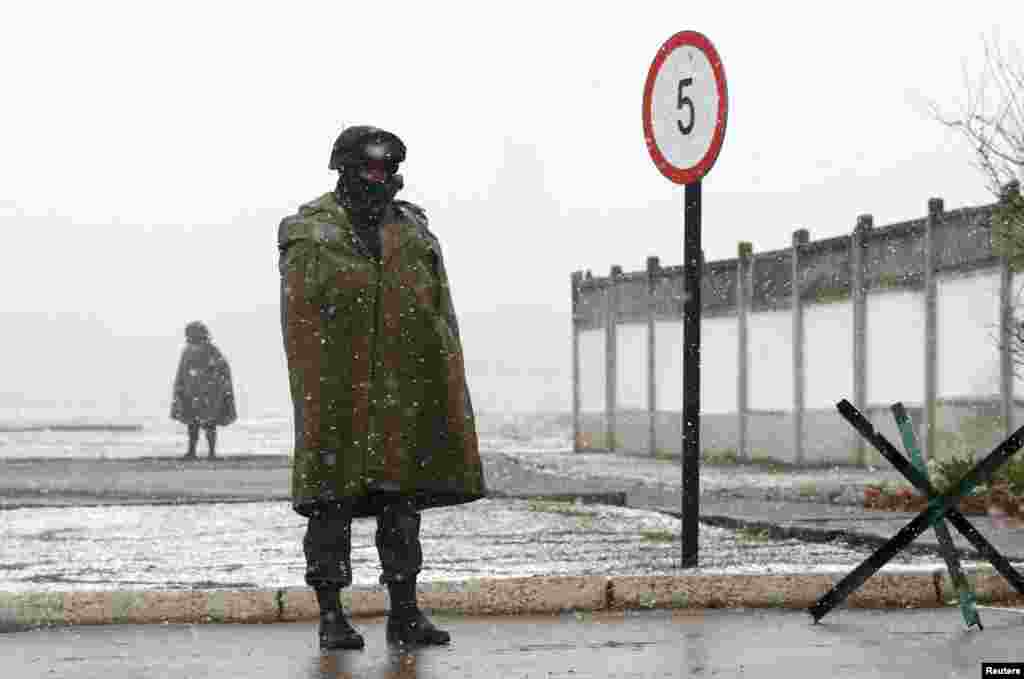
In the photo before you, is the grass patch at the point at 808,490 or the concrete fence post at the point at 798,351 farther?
the concrete fence post at the point at 798,351

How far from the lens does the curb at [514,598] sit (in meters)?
8.92

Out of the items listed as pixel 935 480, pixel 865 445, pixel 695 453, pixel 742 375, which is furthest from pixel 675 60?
pixel 742 375

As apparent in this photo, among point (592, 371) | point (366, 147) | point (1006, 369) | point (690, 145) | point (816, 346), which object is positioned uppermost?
point (690, 145)

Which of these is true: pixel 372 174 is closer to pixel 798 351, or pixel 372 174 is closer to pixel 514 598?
pixel 514 598

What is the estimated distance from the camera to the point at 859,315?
27344mm

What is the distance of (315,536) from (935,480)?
9448 millimetres

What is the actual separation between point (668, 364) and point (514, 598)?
82.0 feet

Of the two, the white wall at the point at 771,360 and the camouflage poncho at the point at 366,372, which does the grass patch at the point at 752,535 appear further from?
the white wall at the point at 771,360

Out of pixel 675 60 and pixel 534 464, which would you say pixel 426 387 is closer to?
pixel 675 60

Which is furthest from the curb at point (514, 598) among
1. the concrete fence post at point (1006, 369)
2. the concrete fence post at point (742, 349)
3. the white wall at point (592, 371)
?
the white wall at point (592, 371)

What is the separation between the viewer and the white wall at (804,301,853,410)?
91.2 feet

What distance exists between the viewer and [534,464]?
2812 centimetres

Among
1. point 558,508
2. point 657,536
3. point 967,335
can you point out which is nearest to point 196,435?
point 967,335

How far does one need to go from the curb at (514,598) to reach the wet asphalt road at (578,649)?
132 millimetres
